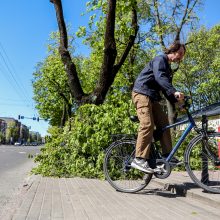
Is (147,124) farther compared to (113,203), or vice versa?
(147,124)

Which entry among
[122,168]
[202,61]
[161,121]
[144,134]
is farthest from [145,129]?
[202,61]

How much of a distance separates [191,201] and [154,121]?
4.07 ft

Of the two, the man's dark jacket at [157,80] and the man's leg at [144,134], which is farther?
the man's leg at [144,134]

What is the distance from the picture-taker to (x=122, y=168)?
593 centimetres

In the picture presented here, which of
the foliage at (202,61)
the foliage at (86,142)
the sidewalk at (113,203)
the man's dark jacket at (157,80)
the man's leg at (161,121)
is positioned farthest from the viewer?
the foliage at (202,61)

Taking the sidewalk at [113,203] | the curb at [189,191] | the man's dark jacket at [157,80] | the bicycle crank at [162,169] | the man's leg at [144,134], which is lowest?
the sidewalk at [113,203]

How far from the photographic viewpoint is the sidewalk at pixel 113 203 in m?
4.18

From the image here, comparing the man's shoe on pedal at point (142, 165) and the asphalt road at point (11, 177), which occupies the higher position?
the man's shoe on pedal at point (142, 165)

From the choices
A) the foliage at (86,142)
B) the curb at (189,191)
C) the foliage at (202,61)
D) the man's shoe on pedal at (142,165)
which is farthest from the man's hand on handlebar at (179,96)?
the foliage at (202,61)

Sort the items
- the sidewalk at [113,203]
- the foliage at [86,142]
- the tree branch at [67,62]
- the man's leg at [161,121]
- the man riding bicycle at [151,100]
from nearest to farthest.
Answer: the sidewalk at [113,203] → the man riding bicycle at [151,100] → the man's leg at [161,121] → the foliage at [86,142] → the tree branch at [67,62]

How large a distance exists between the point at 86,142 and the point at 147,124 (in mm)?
3000

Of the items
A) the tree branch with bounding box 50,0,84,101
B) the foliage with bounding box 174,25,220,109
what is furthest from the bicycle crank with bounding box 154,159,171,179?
the foliage with bounding box 174,25,220,109

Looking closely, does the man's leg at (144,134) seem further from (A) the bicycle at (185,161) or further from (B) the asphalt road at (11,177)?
(B) the asphalt road at (11,177)

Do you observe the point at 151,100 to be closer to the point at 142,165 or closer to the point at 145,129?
the point at 145,129
